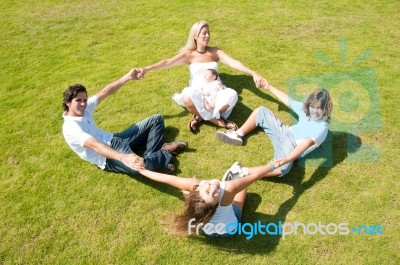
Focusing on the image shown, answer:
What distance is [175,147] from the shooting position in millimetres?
5840

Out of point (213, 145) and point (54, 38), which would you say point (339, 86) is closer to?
point (213, 145)

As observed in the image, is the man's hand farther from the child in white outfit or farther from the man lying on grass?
the child in white outfit

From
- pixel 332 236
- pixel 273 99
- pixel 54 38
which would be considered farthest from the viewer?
pixel 54 38

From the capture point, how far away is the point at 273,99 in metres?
7.04

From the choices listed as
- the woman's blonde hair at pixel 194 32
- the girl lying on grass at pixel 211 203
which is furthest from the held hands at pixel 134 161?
the woman's blonde hair at pixel 194 32

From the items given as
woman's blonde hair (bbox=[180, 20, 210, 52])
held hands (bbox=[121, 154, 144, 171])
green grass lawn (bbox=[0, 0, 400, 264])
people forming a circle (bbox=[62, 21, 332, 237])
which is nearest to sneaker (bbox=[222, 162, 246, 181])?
people forming a circle (bbox=[62, 21, 332, 237])

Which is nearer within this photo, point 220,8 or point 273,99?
point 273,99

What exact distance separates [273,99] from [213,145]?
1.80 metres

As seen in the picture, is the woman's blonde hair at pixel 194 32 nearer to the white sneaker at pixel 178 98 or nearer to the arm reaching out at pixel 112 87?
the white sneaker at pixel 178 98

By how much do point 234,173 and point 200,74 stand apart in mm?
2309

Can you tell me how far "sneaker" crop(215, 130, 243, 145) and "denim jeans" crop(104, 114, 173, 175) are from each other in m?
1.00

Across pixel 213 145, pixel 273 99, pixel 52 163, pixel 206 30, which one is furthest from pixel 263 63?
pixel 52 163
